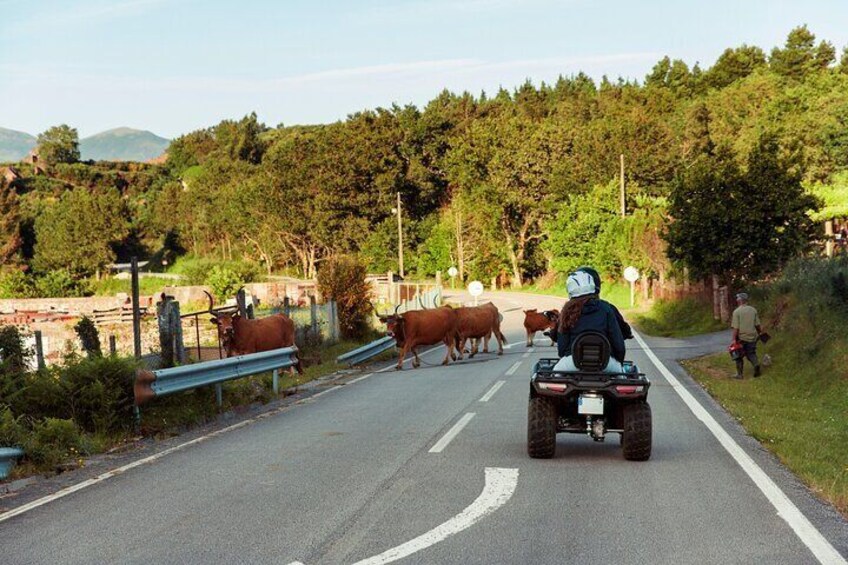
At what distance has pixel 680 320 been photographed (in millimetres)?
37156

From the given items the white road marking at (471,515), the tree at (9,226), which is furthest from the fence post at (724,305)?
the tree at (9,226)

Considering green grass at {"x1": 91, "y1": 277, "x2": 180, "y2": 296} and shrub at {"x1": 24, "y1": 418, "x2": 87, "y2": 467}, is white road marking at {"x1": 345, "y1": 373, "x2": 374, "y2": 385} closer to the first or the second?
shrub at {"x1": 24, "y1": 418, "x2": 87, "y2": 467}

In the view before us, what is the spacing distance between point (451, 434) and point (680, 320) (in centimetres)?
2840

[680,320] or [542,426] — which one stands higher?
[542,426]

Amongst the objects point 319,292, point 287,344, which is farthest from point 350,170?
point 287,344

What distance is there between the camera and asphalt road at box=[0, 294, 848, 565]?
586 centimetres

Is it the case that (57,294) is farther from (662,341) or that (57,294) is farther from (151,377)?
(151,377)

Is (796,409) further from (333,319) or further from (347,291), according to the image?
(347,291)

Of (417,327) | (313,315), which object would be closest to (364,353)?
(417,327)

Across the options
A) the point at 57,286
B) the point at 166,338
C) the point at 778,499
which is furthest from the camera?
the point at 57,286

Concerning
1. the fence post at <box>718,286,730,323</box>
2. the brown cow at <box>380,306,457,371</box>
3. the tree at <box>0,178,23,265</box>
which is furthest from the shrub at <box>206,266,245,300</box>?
the tree at <box>0,178,23,265</box>

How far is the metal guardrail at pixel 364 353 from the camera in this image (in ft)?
68.9

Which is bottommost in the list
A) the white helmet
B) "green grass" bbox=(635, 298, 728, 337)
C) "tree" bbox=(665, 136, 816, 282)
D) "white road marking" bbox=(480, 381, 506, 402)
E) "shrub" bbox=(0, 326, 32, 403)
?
"green grass" bbox=(635, 298, 728, 337)

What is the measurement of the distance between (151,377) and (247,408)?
119 inches
